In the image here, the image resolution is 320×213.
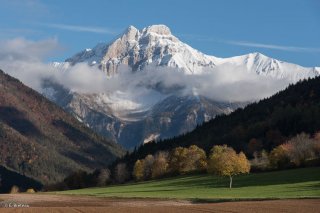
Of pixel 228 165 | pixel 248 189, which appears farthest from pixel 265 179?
pixel 248 189

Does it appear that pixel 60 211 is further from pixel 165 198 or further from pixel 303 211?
pixel 165 198

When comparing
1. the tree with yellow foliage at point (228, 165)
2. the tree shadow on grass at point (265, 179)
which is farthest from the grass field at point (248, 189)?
the tree with yellow foliage at point (228, 165)

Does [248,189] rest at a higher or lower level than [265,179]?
lower

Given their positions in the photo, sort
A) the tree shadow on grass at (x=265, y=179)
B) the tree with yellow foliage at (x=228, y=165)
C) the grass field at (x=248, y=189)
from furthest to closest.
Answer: the tree with yellow foliage at (x=228, y=165)
the tree shadow on grass at (x=265, y=179)
the grass field at (x=248, y=189)

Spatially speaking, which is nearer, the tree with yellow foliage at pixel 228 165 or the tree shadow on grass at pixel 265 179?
the tree shadow on grass at pixel 265 179

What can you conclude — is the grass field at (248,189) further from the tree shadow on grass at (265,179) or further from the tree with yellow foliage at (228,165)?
the tree with yellow foliage at (228,165)

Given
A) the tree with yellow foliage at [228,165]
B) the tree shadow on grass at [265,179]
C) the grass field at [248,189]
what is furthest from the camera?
the tree with yellow foliage at [228,165]

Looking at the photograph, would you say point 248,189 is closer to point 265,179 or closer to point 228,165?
point 265,179

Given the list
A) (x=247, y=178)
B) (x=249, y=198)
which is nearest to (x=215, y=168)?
(x=247, y=178)

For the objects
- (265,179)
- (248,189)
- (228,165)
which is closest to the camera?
(248,189)

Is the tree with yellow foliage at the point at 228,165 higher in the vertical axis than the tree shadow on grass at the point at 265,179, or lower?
higher

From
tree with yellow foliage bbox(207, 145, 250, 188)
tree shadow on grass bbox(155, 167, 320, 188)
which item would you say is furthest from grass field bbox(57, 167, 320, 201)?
tree with yellow foliage bbox(207, 145, 250, 188)

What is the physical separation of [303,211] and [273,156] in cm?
12284

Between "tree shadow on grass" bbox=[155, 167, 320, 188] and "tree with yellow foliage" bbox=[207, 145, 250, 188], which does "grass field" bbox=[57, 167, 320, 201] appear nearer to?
"tree shadow on grass" bbox=[155, 167, 320, 188]
